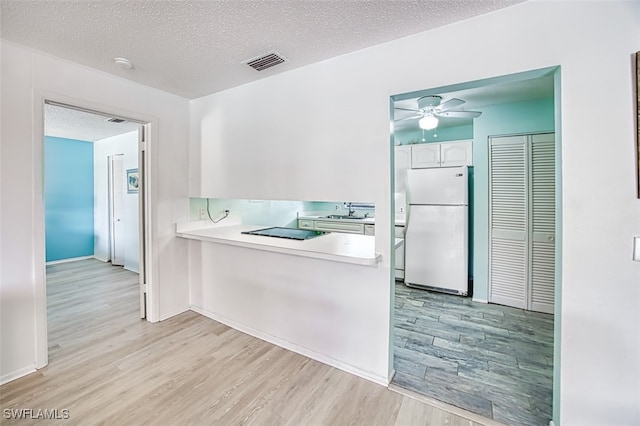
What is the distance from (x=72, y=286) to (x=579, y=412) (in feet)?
18.4

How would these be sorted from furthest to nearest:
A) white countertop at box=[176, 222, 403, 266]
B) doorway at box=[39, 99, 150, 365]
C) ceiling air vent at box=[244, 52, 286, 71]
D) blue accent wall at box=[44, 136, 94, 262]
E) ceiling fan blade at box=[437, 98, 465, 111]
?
blue accent wall at box=[44, 136, 94, 262], doorway at box=[39, 99, 150, 365], ceiling fan blade at box=[437, 98, 465, 111], ceiling air vent at box=[244, 52, 286, 71], white countertop at box=[176, 222, 403, 266]

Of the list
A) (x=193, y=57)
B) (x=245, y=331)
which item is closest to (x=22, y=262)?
(x=245, y=331)

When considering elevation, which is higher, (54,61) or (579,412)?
(54,61)

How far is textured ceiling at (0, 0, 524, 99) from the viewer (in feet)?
5.13

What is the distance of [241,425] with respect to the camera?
167 centimetres

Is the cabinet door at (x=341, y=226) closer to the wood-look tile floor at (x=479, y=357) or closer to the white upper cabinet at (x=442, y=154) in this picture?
the white upper cabinet at (x=442, y=154)

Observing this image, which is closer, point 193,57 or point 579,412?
point 579,412

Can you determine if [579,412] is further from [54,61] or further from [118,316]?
[54,61]

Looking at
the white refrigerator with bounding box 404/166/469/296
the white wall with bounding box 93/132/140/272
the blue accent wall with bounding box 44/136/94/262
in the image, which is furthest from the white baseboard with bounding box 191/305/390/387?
the blue accent wall with bounding box 44/136/94/262

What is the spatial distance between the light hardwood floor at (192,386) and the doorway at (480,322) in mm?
257

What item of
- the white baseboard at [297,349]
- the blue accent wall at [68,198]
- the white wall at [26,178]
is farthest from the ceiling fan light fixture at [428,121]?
the blue accent wall at [68,198]

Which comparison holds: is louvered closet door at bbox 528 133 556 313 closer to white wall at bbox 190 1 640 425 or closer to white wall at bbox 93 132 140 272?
white wall at bbox 190 1 640 425

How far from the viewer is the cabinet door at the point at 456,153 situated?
373cm

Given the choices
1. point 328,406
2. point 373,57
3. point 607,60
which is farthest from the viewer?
point 373,57
